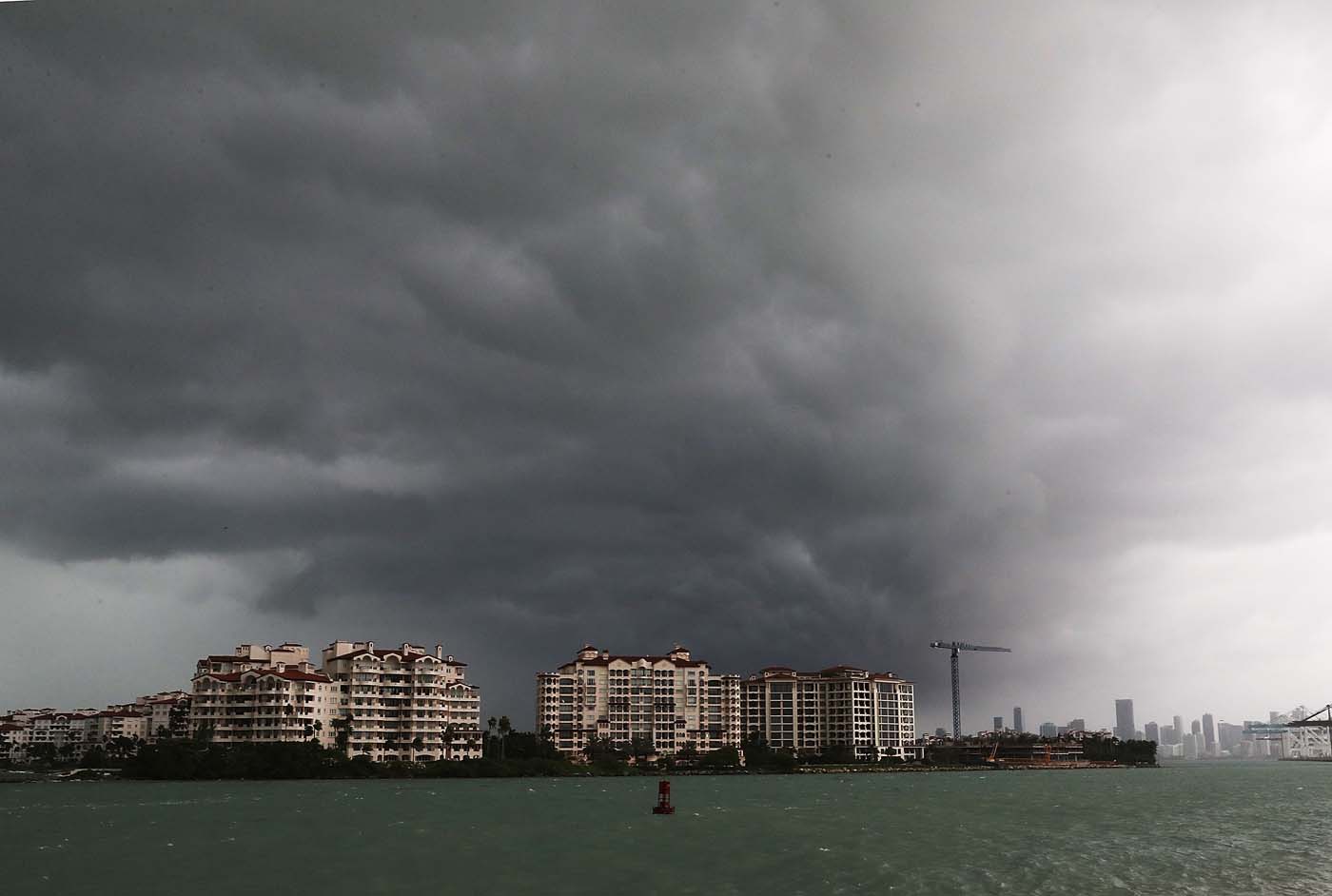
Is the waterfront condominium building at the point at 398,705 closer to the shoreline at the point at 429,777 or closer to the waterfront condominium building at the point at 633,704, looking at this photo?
the shoreline at the point at 429,777

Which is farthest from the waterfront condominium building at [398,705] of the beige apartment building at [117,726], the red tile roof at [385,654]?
the beige apartment building at [117,726]

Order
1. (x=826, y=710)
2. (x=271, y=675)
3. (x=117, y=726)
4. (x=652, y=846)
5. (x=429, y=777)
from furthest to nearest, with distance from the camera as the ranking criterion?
(x=826, y=710), (x=117, y=726), (x=271, y=675), (x=429, y=777), (x=652, y=846)

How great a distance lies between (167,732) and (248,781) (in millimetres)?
32601

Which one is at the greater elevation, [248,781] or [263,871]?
[263,871]

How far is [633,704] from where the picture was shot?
556 ft

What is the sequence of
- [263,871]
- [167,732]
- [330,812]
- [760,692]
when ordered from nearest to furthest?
[263,871]
[330,812]
[167,732]
[760,692]

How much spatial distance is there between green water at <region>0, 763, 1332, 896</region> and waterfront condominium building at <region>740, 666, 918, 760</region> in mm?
106041

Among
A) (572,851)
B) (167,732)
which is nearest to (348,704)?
(167,732)

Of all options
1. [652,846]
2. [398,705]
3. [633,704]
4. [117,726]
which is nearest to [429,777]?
[398,705]

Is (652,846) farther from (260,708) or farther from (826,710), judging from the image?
(826,710)

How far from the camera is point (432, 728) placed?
5349 inches

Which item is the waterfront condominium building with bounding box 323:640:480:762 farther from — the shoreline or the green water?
the green water

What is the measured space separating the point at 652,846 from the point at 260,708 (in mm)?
93494

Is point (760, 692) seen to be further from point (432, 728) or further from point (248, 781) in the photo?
point (248, 781)
